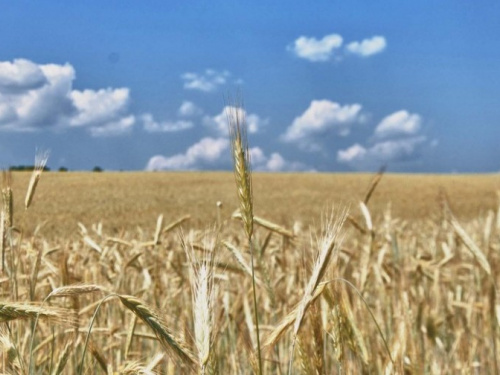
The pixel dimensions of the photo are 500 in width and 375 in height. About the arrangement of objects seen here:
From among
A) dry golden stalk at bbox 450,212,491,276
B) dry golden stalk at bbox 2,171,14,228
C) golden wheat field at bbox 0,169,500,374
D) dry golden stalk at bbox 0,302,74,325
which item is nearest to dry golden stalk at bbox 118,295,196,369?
golden wheat field at bbox 0,169,500,374

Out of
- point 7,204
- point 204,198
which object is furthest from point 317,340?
point 204,198

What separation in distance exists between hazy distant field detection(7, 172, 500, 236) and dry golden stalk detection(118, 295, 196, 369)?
16.1 metres

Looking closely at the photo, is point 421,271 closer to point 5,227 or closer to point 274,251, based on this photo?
point 274,251

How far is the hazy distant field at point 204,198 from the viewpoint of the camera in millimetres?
21578

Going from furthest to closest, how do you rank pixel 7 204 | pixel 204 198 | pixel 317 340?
pixel 204 198 → pixel 7 204 → pixel 317 340

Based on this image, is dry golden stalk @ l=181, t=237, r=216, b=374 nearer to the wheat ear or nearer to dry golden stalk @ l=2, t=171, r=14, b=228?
the wheat ear

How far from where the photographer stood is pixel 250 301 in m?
3.16

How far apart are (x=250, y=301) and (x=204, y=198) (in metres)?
26.8

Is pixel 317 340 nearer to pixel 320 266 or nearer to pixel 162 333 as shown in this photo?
pixel 320 266

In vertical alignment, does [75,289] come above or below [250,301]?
above

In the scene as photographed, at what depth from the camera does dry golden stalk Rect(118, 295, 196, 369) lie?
1.12 metres

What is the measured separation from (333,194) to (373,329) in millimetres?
31317

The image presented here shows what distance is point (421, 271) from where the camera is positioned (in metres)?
3.72

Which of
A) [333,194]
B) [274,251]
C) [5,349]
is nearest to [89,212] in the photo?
[333,194]
